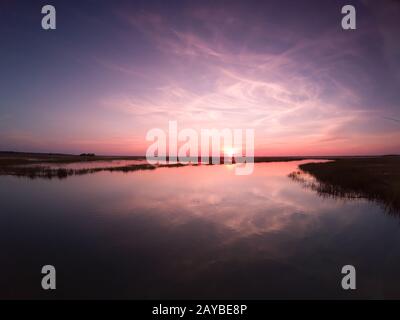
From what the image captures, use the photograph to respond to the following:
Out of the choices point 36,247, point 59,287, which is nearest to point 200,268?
point 59,287

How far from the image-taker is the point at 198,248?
9.59 meters

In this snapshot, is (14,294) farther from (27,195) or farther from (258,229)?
Answer: (27,195)

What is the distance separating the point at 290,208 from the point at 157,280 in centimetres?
1120

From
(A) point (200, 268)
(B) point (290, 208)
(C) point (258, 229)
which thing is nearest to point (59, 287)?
(A) point (200, 268)

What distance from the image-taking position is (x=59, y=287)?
275 inches

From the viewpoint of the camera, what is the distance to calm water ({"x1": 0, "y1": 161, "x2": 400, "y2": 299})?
6.91 meters

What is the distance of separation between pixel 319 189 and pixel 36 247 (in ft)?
70.3

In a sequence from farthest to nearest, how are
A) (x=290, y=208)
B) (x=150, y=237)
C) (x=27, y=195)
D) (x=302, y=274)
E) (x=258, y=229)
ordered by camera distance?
(x=27, y=195)
(x=290, y=208)
(x=258, y=229)
(x=150, y=237)
(x=302, y=274)

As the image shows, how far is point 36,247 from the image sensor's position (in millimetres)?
9625

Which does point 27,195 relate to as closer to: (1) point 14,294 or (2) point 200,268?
(1) point 14,294

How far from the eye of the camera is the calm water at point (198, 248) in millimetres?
6910
